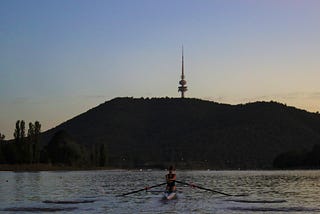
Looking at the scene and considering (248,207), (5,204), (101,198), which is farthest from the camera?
(101,198)

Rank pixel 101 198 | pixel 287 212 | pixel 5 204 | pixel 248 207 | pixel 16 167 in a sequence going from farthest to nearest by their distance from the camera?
1. pixel 16 167
2. pixel 101 198
3. pixel 5 204
4. pixel 248 207
5. pixel 287 212

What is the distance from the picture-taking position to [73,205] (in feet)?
184

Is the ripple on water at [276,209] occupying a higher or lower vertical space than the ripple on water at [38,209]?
higher

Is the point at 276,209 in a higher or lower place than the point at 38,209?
higher

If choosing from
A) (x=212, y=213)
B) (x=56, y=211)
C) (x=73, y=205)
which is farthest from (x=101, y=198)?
(x=212, y=213)

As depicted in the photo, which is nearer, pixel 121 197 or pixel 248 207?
pixel 248 207

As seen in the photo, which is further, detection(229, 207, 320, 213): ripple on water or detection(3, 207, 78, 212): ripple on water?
detection(3, 207, 78, 212): ripple on water

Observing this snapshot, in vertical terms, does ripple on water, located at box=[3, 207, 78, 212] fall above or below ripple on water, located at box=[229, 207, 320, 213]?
below

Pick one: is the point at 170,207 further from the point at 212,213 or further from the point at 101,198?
the point at 101,198

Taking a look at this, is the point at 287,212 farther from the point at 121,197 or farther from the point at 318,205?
the point at 121,197

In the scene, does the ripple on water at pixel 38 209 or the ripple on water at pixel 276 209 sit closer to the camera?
the ripple on water at pixel 276 209

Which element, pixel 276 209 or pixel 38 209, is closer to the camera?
pixel 276 209

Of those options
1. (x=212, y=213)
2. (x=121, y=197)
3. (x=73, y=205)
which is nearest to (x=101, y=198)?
(x=121, y=197)

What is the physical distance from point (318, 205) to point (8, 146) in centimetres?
14170
